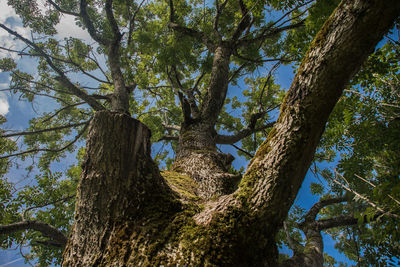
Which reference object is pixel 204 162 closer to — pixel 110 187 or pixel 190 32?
pixel 110 187

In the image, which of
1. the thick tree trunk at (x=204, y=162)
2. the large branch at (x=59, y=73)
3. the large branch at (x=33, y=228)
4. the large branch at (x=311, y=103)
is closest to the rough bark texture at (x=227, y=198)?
the large branch at (x=311, y=103)

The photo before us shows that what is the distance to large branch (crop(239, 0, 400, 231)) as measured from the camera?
1.33 metres

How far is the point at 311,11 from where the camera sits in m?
2.88


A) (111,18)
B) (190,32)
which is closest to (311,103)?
(190,32)

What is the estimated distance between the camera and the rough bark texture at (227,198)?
4.23 feet

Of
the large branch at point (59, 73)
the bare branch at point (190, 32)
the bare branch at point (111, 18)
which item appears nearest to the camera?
the large branch at point (59, 73)

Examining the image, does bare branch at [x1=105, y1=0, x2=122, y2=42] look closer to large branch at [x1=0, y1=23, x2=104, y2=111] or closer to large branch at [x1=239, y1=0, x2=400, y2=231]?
large branch at [x1=0, y1=23, x2=104, y2=111]

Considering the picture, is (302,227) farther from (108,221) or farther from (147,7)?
(147,7)

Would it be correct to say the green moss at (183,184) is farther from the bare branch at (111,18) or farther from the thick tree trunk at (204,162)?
the bare branch at (111,18)

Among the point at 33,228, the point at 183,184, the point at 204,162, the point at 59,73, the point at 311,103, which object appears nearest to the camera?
the point at 311,103

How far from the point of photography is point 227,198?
155 cm

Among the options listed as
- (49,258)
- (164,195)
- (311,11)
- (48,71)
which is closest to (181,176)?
(164,195)

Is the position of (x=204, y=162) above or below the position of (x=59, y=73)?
below

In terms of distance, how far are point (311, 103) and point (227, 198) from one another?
3.16ft
